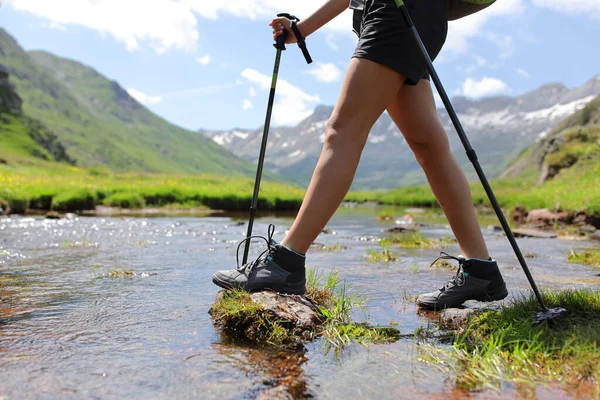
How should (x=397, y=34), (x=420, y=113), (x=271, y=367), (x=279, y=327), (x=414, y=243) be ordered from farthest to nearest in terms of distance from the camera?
Result: (x=414, y=243) < (x=420, y=113) < (x=397, y=34) < (x=279, y=327) < (x=271, y=367)

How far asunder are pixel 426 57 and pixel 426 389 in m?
2.38

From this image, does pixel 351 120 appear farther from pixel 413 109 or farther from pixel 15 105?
pixel 15 105

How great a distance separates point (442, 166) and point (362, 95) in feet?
3.56

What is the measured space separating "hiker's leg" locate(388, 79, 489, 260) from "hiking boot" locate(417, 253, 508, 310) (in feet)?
0.31

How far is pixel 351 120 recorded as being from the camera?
164 inches

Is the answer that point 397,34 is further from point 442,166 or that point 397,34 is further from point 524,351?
point 524,351

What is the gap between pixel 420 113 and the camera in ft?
15.0

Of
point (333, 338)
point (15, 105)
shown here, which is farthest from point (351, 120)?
point (15, 105)

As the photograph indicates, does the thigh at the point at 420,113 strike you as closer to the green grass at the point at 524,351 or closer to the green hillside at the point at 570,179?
the green grass at the point at 524,351

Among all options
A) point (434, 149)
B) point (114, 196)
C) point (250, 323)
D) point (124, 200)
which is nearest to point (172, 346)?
point (250, 323)

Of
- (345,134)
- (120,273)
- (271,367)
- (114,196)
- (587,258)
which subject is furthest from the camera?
(114,196)

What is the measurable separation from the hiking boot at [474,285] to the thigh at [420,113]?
1.05 meters

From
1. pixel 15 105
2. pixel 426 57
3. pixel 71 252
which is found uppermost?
pixel 15 105

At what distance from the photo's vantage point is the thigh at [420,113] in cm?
455
